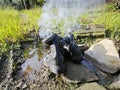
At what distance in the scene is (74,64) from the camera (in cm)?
491

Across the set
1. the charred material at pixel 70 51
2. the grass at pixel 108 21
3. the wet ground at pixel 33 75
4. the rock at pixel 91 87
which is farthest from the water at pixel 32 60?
the grass at pixel 108 21

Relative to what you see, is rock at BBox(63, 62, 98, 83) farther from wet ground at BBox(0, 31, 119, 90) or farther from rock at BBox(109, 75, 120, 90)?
rock at BBox(109, 75, 120, 90)

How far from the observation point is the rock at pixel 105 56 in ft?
15.7

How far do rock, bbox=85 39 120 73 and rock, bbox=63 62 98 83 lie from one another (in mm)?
416

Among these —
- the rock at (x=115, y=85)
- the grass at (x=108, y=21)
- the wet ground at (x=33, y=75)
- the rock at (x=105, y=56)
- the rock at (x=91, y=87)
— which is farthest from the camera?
the grass at (x=108, y=21)

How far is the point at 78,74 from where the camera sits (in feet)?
14.9

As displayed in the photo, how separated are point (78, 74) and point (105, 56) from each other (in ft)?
2.94

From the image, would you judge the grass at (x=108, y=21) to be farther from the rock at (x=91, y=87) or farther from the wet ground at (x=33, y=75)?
the rock at (x=91, y=87)

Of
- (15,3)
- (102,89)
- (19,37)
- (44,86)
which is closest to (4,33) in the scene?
(19,37)

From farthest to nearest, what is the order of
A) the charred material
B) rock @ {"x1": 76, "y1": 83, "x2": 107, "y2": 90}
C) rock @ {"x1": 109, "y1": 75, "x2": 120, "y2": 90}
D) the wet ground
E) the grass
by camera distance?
1. the grass
2. the charred material
3. the wet ground
4. rock @ {"x1": 109, "y1": 75, "x2": 120, "y2": 90}
5. rock @ {"x1": 76, "y1": 83, "x2": 107, "y2": 90}

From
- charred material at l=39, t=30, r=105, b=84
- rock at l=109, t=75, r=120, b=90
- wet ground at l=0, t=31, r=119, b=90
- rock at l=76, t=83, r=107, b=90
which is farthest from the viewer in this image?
charred material at l=39, t=30, r=105, b=84

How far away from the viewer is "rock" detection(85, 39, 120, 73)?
15.7 ft

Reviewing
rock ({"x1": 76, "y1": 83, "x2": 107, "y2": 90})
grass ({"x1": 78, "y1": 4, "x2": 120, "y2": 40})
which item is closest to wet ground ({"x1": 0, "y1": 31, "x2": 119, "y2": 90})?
rock ({"x1": 76, "y1": 83, "x2": 107, "y2": 90})

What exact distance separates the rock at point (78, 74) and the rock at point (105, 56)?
0.42 metres
